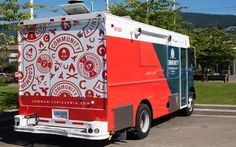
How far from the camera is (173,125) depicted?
11.8 meters

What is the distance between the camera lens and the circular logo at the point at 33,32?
9.18 m

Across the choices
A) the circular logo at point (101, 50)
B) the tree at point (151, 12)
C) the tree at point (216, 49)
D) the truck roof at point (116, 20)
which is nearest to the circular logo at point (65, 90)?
the circular logo at point (101, 50)

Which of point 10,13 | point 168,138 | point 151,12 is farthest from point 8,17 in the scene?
point 151,12

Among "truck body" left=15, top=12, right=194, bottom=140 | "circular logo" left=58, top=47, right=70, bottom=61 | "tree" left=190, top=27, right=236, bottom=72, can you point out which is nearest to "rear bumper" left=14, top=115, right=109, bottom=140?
"truck body" left=15, top=12, right=194, bottom=140

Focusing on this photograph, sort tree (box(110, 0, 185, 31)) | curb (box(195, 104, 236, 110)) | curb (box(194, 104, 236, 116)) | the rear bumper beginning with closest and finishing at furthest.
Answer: the rear bumper < curb (box(194, 104, 236, 116)) < curb (box(195, 104, 236, 110)) < tree (box(110, 0, 185, 31))

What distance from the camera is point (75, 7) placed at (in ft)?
29.4

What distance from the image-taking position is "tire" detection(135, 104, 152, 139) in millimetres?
9383

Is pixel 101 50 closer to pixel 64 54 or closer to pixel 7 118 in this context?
pixel 64 54

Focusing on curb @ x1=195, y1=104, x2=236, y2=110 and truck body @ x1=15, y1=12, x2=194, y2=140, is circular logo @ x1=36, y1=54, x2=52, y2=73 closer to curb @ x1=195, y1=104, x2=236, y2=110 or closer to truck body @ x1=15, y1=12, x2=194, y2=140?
truck body @ x1=15, y1=12, x2=194, y2=140

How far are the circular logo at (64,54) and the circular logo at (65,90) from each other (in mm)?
518

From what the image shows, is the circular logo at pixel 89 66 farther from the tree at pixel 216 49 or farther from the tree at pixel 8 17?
the tree at pixel 216 49

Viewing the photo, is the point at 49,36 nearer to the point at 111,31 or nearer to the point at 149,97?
the point at 111,31

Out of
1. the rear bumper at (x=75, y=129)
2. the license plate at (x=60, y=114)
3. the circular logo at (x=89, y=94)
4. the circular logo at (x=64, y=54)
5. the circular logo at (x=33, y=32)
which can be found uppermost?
the circular logo at (x=33, y=32)

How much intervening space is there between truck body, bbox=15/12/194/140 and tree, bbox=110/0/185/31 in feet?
41.3
